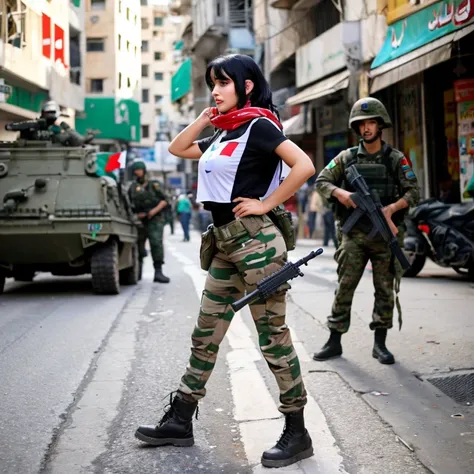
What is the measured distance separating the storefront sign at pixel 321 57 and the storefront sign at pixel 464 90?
5173 mm

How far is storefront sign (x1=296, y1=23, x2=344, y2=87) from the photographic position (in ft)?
69.0

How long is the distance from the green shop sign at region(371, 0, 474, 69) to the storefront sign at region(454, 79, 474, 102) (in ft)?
3.22

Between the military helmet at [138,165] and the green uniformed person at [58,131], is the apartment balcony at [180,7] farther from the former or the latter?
the military helmet at [138,165]

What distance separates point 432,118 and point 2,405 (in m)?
14.2

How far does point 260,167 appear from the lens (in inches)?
155

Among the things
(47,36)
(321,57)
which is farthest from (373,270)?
(321,57)

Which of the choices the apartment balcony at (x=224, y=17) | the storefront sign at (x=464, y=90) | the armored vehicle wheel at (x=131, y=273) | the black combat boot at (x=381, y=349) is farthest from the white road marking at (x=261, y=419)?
the apartment balcony at (x=224, y=17)

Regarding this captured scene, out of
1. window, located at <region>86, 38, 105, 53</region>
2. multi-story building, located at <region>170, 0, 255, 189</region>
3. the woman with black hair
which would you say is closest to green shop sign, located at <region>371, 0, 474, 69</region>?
window, located at <region>86, 38, 105, 53</region>

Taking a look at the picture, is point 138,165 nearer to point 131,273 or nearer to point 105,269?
point 131,273

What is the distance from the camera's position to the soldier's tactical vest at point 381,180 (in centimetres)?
594

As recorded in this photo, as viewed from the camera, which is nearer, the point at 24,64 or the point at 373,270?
the point at 373,270

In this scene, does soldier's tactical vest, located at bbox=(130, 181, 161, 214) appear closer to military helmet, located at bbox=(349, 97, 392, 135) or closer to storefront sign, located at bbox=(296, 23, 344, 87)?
military helmet, located at bbox=(349, 97, 392, 135)

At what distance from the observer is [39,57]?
54.7 feet

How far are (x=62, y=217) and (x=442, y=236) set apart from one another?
4.57m
